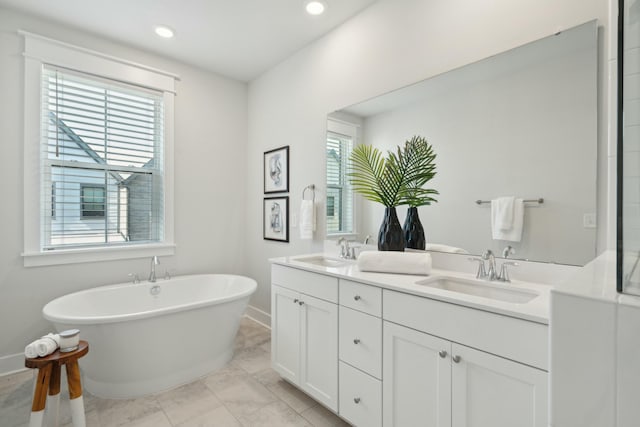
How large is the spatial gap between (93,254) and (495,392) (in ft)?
9.90

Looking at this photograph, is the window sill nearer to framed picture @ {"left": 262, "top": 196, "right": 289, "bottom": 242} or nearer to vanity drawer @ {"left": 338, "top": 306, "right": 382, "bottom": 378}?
framed picture @ {"left": 262, "top": 196, "right": 289, "bottom": 242}

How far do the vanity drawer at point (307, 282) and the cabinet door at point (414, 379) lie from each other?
388 millimetres

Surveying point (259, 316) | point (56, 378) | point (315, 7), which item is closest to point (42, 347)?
point (56, 378)

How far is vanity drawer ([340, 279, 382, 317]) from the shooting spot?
1.45m

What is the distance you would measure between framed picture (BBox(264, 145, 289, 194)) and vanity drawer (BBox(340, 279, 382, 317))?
5.12 ft

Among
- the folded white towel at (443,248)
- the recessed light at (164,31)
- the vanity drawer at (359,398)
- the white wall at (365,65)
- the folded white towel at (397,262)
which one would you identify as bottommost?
the vanity drawer at (359,398)

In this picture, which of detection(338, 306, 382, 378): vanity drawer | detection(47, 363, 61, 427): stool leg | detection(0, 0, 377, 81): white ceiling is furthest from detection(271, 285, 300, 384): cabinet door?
detection(0, 0, 377, 81): white ceiling

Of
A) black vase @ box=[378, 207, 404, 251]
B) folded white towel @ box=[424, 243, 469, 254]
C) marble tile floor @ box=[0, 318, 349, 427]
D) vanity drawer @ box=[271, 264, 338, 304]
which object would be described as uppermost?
black vase @ box=[378, 207, 404, 251]

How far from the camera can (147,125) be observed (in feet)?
9.57

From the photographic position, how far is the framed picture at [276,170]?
2957mm

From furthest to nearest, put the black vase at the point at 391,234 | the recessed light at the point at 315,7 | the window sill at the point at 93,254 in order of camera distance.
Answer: the window sill at the point at 93,254 < the recessed light at the point at 315,7 < the black vase at the point at 391,234

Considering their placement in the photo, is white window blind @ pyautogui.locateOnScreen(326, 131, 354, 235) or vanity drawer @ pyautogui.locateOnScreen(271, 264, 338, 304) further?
white window blind @ pyautogui.locateOnScreen(326, 131, 354, 235)

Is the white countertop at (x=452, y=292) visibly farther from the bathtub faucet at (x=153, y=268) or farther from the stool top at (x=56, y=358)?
the bathtub faucet at (x=153, y=268)

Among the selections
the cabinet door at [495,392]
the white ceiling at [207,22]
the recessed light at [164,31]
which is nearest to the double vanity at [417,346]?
the cabinet door at [495,392]
